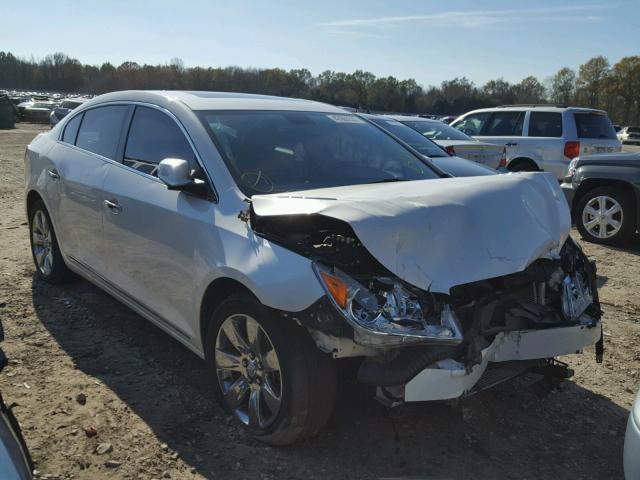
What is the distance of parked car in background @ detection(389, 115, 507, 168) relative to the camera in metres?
9.14

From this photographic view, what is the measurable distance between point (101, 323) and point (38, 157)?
5.82 feet

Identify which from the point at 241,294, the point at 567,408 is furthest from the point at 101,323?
the point at 567,408

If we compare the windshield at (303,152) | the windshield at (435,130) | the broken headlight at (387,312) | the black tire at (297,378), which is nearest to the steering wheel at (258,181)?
the windshield at (303,152)

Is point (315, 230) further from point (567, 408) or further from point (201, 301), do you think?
point (567, 408)

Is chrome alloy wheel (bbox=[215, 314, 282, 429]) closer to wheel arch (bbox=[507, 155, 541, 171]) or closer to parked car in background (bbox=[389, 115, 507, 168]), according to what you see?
parked car in background (bbox=[389, 115, 507, 168])

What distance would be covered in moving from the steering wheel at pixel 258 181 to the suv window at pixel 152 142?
1.22 ft

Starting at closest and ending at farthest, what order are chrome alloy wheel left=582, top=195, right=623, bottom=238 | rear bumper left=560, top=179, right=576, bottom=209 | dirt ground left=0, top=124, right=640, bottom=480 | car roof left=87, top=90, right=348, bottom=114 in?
dirt ground left=0, top=124, right=640, bottom=480 → car roof left=87, top=90, right=348, bottom=114 → chrome alloy wheel left=582, top=195, right=623, bottom=238 → rear bumper left=560, top=179, right=576, bottom=209

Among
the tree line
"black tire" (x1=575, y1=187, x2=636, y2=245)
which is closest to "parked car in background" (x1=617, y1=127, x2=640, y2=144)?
the tree line

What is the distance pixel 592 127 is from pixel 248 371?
391 inches

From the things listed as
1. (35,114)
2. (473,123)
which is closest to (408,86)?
(35,114)

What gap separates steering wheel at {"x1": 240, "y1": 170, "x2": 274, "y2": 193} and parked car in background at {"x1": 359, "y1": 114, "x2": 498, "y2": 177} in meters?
3.63

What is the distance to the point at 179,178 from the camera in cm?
307

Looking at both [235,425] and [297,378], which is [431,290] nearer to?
[297,378]

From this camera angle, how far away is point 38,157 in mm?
5102
